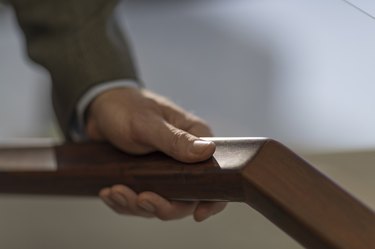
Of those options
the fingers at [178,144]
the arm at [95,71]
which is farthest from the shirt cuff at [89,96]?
the fingers at [178,144]

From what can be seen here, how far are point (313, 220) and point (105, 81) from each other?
386mm

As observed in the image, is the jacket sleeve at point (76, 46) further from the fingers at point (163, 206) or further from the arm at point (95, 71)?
the fingers at point (163, 206)

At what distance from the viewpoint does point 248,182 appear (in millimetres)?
499

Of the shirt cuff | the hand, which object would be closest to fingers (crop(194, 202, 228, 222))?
the hand

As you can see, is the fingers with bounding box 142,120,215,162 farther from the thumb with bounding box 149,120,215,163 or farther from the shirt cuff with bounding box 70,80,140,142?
the shirt cuff with bounding box 70,80,140,142

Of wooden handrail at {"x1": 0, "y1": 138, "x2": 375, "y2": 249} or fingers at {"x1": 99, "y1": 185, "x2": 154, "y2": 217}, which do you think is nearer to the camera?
wooden handrail at {"x1": 0, "y1": 138, "x2": 375, "y2": 249}

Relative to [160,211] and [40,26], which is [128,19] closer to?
[40,26]

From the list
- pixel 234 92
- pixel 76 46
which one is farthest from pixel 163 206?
pixel 234 92

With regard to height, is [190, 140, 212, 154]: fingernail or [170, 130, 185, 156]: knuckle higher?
[190, 140, 212, 154]: fingernail

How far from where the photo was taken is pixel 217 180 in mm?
528

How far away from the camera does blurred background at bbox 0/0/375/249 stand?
623mm

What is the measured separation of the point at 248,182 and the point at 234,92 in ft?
2.97

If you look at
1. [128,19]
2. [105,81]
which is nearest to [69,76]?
[105,81]

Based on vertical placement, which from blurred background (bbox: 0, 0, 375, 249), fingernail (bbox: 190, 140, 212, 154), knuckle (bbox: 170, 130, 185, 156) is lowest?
blurred background (bbox: 0, 0, 375, 249)
